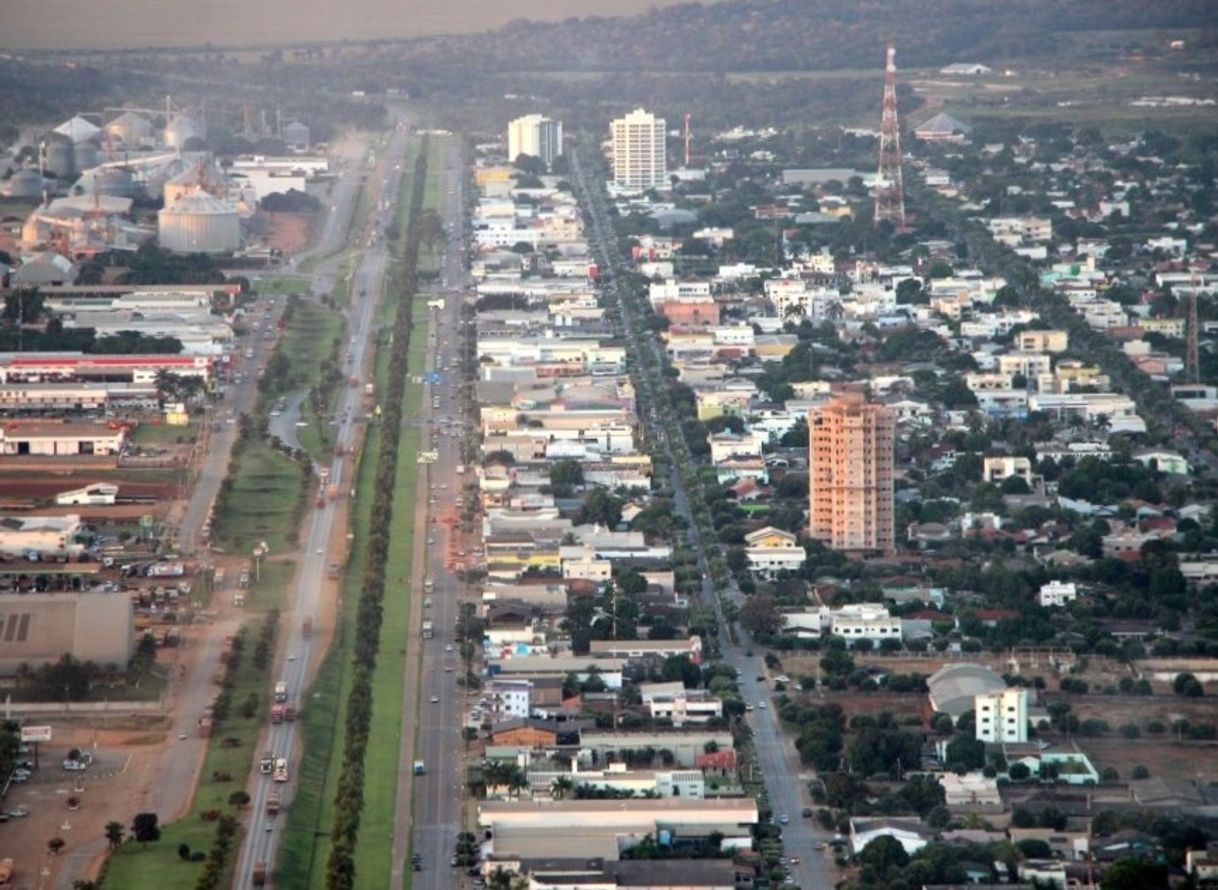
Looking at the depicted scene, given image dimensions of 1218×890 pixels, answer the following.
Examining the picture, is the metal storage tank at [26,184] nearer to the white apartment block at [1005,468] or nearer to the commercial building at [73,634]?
the white apartment block at [1005,468]


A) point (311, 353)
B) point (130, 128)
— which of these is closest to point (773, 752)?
point (311, 353)

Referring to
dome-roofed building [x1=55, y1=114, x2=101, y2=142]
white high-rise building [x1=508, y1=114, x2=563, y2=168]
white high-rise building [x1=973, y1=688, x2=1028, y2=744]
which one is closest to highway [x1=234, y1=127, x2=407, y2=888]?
white high-rise building [x1=508, y1=114, x2=563, y2=168]

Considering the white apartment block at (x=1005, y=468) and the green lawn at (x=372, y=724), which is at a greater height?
the green lawn at (x=372, y=724)

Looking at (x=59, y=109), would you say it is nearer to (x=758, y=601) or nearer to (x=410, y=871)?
(x=758, y=601)

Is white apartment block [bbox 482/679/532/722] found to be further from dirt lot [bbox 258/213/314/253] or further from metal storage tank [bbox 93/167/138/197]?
metal storage tank [bbox 93/167/138/197]

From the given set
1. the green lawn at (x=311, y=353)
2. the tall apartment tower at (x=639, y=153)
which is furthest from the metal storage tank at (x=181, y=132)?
the green lawn at (x=311, y=353)

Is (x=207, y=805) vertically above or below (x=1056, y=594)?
above

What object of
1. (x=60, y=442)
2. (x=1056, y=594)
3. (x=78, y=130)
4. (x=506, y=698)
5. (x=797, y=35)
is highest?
(x=506, y=698)

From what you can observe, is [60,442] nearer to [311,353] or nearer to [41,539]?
[41,539]
